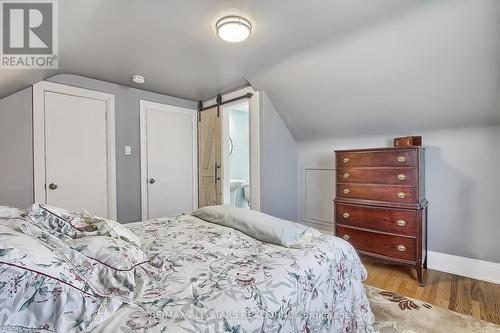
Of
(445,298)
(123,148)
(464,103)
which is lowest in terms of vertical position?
(445,298)

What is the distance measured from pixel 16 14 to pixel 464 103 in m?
3.52

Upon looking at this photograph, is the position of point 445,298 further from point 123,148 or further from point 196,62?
point 123,148

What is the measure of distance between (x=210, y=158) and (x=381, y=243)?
250 cm

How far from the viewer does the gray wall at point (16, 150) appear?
2.51 metres

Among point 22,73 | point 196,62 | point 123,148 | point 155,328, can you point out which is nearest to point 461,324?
point 155,328

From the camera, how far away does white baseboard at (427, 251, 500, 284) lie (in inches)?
85.4

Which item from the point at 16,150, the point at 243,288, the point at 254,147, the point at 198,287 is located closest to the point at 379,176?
the point at 254,147

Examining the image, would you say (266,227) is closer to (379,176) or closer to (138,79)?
(379,176)

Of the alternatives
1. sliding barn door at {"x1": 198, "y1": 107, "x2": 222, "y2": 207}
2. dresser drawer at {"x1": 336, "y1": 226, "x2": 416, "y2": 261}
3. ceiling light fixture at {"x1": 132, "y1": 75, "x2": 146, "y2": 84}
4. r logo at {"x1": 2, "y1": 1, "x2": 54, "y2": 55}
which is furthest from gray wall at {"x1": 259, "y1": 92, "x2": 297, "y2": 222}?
r logo at {"x1": 2, "y1": 1, "x2": 54, "y2": 55}

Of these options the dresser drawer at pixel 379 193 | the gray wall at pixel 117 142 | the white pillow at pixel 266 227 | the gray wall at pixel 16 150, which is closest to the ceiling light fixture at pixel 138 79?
the gray wall at pixel 117 142

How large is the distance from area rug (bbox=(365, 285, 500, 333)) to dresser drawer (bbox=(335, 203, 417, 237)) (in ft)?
1.97

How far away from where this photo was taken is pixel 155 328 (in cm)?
66

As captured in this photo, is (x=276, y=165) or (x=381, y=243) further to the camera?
(x=276, y=165)

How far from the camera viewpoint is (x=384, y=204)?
2318 mm
